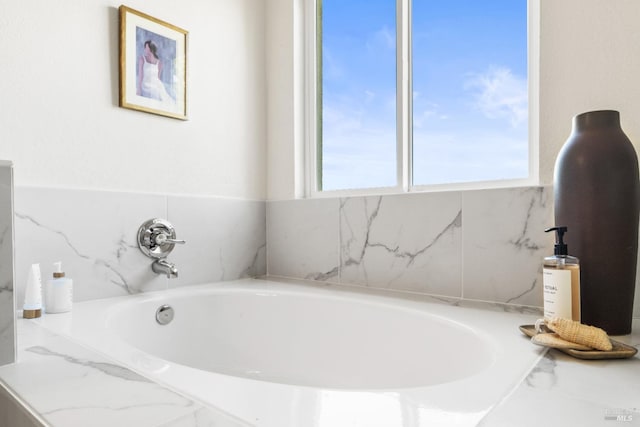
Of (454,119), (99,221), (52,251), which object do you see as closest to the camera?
(52,251)

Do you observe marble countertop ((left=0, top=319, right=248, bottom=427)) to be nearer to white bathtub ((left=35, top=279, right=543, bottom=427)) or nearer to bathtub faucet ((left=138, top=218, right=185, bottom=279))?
white bathtub ((left=35, top=279, right=543, bottom=427))

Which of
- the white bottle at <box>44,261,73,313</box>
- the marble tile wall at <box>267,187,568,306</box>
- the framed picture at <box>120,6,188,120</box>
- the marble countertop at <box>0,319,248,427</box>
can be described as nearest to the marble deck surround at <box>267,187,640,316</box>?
the marble tile wall at <box>267,187,568,306</box>

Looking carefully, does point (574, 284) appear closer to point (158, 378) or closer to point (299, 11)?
point (158, 378)

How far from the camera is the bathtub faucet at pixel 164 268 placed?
53.6 inches

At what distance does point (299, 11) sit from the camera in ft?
5.89

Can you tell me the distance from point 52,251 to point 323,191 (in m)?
1.05

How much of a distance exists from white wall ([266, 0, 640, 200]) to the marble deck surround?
6.4 inches

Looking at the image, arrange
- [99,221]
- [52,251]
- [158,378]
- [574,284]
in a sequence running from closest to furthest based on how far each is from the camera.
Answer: [158,378] → [574,284] → [52,251] → [99,221]

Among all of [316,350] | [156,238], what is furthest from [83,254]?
[316,350]

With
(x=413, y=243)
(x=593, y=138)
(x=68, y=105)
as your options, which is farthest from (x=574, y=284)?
(x=68, y=105)

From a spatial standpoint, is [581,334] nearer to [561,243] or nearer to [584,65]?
[561,243]

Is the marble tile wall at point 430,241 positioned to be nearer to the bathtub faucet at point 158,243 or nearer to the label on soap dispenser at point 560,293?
the label on soap dispenser at point 560,293

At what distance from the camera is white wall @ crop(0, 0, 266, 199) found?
1.13m

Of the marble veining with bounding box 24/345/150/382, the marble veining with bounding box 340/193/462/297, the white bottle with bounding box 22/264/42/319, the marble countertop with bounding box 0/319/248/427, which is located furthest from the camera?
the marble veining with bounding box 340/193/462/297
